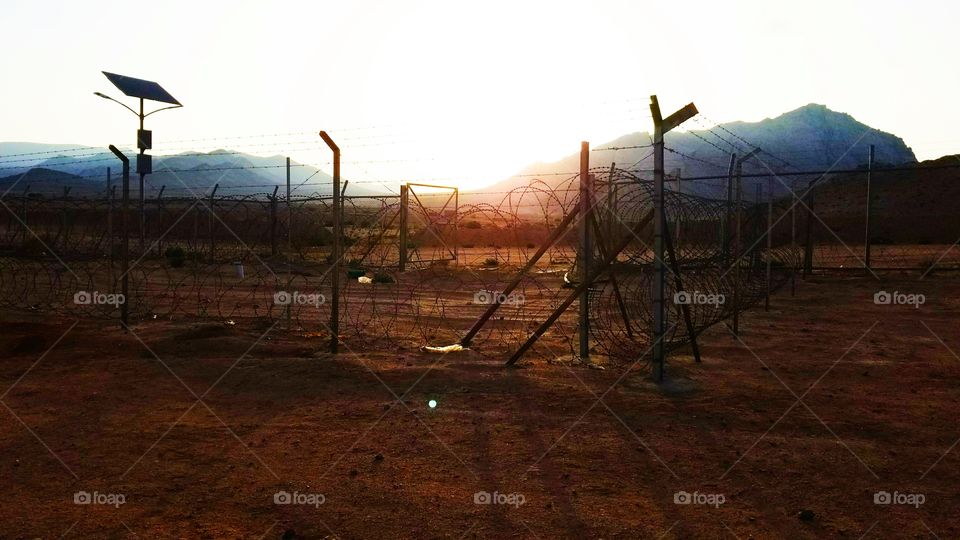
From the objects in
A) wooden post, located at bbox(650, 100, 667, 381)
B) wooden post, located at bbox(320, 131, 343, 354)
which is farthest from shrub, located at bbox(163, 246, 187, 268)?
wooden post, located at bbox(650, 100, 667, 381)

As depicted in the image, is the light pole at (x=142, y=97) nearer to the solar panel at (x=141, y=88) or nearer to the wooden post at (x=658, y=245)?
the solar panel at (x=141, y=88)

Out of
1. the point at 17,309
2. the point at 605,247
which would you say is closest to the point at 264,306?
the point at 17,309

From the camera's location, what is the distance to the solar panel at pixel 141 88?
12.3 metres

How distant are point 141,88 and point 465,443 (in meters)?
9.93

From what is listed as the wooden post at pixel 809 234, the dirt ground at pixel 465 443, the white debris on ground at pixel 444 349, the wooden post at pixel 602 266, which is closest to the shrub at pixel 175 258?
the dirt ground at pixel 465 443

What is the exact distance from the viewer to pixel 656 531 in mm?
4469

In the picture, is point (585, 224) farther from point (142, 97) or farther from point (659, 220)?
point (142, 97)

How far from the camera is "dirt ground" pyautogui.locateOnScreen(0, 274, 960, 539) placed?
15.3 ft

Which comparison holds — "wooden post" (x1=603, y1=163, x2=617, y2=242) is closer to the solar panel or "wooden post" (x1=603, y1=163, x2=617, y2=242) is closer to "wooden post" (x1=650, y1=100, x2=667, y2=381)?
"wooden post" (x1=650, y1=100, x2=667, y2=381)

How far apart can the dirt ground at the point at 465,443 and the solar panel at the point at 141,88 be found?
4500 mm

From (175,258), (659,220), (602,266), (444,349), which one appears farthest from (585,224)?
(175,258)

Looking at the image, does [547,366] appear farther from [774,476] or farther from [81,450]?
[81,450]

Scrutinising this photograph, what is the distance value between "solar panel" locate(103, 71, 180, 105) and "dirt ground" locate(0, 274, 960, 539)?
450cm

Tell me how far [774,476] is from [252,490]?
382 cm
